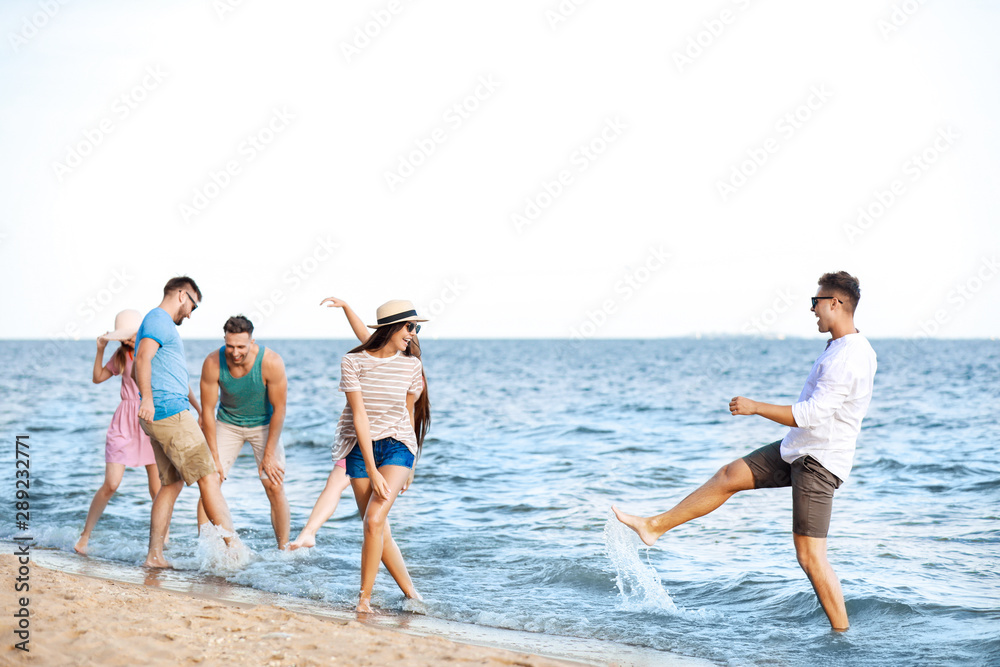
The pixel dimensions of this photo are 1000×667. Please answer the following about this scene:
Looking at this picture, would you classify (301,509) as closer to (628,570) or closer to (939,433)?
(628,570)

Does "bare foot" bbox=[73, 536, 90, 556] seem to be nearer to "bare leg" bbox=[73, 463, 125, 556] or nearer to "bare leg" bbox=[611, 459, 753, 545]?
"bare leg" bbox=[73, 463, 125, 556]

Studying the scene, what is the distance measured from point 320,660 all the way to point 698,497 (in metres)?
2.47

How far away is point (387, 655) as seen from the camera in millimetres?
3793

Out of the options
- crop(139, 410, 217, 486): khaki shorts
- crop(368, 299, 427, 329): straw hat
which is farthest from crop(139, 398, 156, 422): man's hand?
crop(368, 299, 427, 329): straw hat

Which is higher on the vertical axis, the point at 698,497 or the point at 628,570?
the point at 698,497

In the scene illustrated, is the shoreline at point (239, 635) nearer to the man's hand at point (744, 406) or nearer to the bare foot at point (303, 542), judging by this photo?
the bare foot at point (303, 542)

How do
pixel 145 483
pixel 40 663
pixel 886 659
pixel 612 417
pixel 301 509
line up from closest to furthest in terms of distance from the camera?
pixel 40 663 < pixel 886 659 < pixel 301 509 < pixel 145 483 < pixel 612 417

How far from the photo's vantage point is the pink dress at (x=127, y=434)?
6.69 meters

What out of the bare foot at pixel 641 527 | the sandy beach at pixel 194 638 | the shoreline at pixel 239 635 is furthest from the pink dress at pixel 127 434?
the bare foot at pixel 641 527

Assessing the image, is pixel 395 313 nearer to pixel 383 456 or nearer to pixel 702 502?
pixel 383 456

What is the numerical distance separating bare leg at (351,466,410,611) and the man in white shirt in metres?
1.95

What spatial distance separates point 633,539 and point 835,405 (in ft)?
6.24

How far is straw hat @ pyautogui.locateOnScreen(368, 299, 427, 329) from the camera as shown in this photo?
487 centimetres

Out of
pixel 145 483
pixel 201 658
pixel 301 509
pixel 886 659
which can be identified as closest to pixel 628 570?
pixel 886 659
